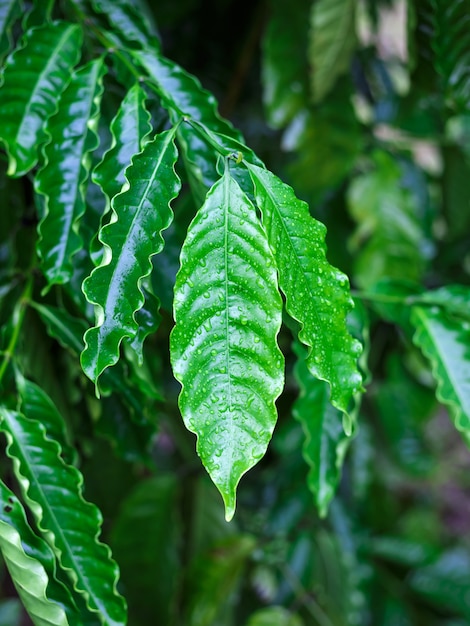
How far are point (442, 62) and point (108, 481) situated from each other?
0.80 m

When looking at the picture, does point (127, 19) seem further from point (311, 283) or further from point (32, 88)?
point (311, 283)

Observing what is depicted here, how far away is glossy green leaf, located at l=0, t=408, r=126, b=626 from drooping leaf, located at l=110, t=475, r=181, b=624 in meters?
0.63

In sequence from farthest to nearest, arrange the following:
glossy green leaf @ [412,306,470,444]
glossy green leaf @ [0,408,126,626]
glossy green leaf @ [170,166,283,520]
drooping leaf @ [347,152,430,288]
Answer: drooping leaf @ [347,152,430,288] < glossy green leaf @ [412,306,470,444] < glossy green leaf @ [0,408,126,626] < glossy green leaf @ [170,166,283,520]

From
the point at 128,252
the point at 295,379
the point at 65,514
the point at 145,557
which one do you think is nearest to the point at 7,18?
the point at 128,252

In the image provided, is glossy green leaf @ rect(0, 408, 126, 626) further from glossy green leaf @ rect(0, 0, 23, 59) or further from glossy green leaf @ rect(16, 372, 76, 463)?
glossy green leaf @ rect(0, 0, 23, 59)

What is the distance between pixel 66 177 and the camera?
2.08 feet

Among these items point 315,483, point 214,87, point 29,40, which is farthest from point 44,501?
point 214,87

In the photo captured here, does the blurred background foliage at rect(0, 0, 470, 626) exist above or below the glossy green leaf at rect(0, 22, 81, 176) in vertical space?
below

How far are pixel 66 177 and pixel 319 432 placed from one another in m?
0.33

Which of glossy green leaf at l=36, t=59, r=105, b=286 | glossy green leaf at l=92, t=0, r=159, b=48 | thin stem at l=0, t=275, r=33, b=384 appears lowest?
thin stem at l=0, t=275, r=33, b=384

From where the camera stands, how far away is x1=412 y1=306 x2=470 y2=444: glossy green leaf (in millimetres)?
689

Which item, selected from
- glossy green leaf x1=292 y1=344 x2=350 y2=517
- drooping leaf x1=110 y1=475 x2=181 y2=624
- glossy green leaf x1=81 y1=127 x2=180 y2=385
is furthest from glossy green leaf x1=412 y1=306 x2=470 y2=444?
drooping leaf x1=110 y1=475 x2=181 y2=624

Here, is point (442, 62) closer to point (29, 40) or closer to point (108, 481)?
point (29, 40)

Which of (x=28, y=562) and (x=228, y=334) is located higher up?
(x=228, y=334)
